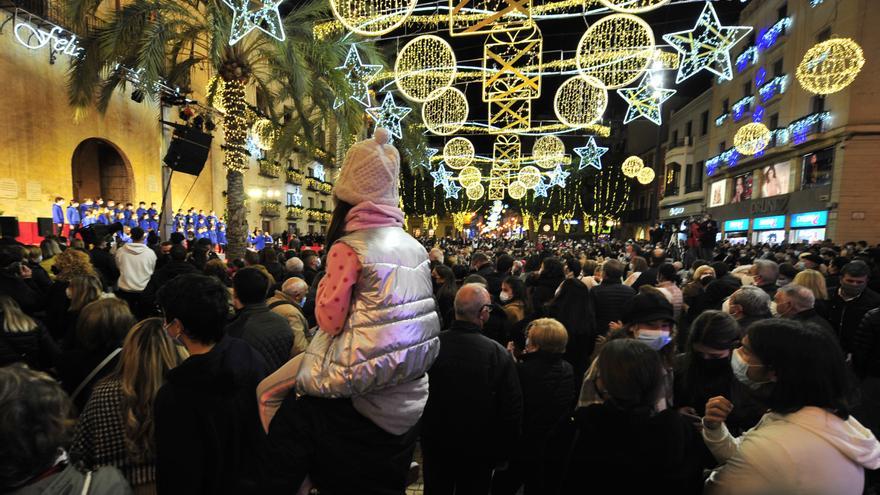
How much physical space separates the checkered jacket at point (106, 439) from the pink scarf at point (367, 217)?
130 cm

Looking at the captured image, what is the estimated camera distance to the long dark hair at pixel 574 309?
437 cm

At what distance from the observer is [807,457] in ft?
5.06

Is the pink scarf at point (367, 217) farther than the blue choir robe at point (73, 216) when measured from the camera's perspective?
No

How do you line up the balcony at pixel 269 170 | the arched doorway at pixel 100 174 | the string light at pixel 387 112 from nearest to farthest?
the string light at pixel 387 112 < the arched doorway at pixel 100 174 < the balcony at pixel 269 170

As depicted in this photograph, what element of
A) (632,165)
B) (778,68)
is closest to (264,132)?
(632,165)

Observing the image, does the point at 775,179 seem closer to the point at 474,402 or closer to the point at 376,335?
the point at 474,402

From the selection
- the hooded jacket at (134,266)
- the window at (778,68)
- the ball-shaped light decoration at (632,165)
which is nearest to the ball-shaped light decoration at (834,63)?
the ball-shaped light decoration at (632,165)

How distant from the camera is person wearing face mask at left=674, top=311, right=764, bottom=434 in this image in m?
2.41

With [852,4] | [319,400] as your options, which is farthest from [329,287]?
[852,4]

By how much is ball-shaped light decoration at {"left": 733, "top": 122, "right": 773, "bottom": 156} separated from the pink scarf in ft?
54.6

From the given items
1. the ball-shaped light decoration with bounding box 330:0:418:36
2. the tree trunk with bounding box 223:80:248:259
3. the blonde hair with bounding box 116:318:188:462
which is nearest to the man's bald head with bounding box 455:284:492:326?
the blonde hair with bounding box 116:318:188:462

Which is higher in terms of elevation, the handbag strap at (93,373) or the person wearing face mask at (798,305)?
the person wearing face mask at (798,305)

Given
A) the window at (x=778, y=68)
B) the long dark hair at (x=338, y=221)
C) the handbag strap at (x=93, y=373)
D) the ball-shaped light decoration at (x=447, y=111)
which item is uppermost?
the window at (x=778, y=68)

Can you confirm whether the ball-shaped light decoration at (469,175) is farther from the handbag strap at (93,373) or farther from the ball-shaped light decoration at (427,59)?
the handbag strap at (93,373)
